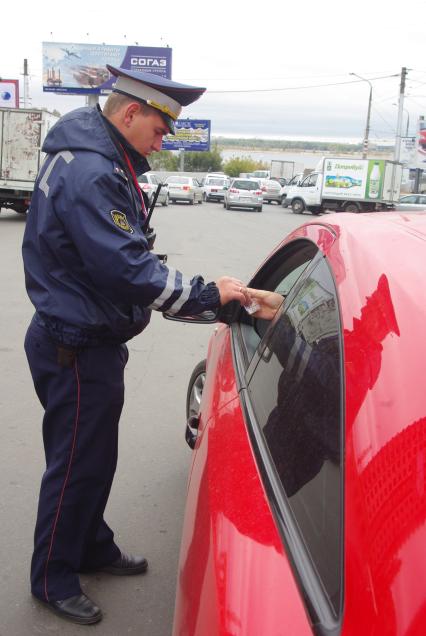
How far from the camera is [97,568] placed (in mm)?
2963

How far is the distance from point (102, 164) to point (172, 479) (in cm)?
216

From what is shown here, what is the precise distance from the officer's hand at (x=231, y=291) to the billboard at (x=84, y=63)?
1762 inches

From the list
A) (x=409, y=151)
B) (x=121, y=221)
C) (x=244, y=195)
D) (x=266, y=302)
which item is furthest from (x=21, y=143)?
(x=409, y=151)

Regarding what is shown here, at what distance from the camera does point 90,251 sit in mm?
2150

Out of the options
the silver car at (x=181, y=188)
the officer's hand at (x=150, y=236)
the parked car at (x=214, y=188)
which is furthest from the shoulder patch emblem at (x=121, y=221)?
the parked car at (x=214, y=188)

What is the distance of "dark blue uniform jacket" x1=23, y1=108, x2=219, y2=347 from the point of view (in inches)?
84.8

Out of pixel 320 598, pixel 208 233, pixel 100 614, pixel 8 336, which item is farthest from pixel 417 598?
pixel 208 233

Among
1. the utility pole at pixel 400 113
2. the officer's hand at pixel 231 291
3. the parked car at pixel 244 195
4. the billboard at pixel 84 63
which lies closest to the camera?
the officer's hand at pixel 231 291

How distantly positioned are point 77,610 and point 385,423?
188 cm

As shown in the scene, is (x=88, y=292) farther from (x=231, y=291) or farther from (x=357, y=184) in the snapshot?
(x=357, y=184)

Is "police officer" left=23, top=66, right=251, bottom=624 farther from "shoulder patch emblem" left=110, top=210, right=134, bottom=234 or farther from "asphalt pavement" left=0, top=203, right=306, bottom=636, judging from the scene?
"asphalt pavement" left=0, top=203, right=306, bottom=636

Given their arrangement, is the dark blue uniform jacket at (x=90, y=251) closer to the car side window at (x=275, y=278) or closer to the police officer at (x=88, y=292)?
the police officer at (x=88, y=292)

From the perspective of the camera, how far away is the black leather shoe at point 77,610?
2.61 metres

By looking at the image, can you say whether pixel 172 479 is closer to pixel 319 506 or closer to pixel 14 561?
pixel 14 561
